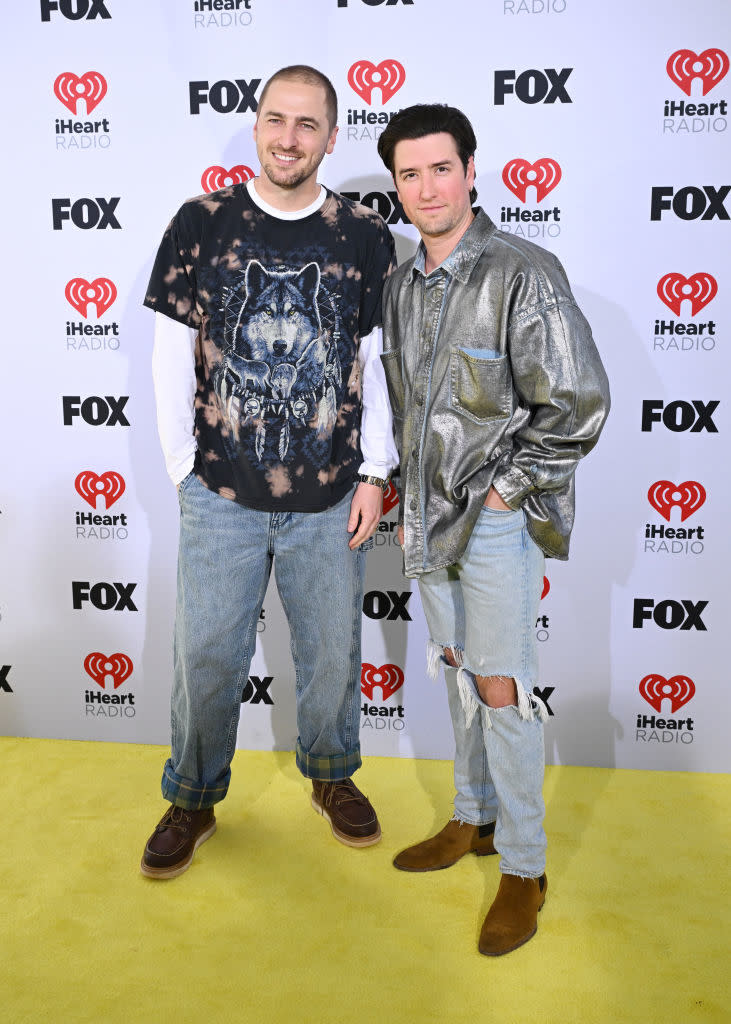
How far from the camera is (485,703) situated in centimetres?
200

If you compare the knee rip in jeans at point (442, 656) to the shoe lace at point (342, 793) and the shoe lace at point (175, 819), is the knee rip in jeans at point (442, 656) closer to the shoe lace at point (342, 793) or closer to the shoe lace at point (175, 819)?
the shoe lace at point (342, 793)

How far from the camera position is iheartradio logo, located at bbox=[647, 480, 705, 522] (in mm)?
2689

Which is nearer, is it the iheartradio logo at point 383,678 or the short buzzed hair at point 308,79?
the short buzzed hair at point 308,79

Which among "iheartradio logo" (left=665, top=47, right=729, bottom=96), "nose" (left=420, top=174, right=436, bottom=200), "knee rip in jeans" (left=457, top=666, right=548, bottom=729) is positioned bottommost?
"knee rip in jeans" (left=457, top=666, right=548, bottom=729)

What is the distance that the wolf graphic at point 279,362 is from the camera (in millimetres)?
2131

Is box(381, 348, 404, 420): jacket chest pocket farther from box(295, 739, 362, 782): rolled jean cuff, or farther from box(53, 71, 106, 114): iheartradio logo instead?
box(53, 71, 106, 114): iheartradio logo

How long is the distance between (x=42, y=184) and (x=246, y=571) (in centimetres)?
151

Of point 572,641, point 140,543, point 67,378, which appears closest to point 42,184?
point 67,378

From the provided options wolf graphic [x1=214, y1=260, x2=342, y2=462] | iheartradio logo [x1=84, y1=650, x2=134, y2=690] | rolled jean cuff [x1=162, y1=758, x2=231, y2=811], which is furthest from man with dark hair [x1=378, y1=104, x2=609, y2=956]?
iheartradio logo [x1=84, y1=650, x2=134, y2=690]

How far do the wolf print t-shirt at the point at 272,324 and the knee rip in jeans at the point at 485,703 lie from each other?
0.58 m

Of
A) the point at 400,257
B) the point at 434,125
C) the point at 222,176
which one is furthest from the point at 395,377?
the point at 222,176

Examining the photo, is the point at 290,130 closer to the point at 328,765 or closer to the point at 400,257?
the point at 400,257

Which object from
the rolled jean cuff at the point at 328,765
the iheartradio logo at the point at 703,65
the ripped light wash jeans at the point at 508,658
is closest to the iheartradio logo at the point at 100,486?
the rolled jean cuff at the point at 328,765

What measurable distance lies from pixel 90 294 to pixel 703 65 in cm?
202
